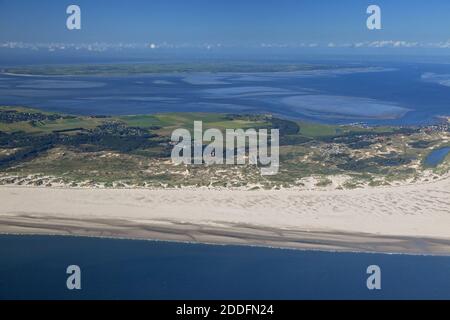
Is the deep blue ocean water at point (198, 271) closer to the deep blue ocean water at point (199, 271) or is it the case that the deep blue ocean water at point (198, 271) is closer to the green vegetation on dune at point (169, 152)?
the deep blue ocean water at point (199, 271)

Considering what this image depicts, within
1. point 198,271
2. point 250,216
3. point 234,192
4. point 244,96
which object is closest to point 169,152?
point 234,192

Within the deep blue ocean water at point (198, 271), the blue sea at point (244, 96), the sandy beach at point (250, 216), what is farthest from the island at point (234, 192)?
the blue sea at point (244, 96)

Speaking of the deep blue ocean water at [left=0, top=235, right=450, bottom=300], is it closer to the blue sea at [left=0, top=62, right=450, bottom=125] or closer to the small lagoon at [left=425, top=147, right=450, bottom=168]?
the small lagoon at [left=425, top=147, right=450, bottom=168]

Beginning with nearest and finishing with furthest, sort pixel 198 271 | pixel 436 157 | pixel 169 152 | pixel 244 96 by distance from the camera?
pixel 198 271 → pixel 436 157 → pixel 169 152 → pixel 244 96

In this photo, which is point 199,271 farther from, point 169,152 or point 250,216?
point 169,152

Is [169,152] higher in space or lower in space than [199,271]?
higher
